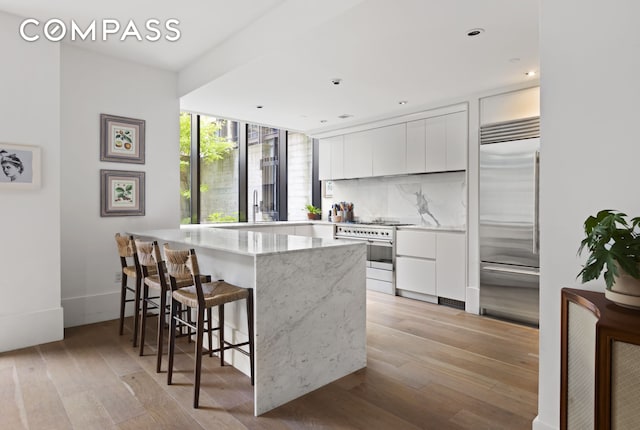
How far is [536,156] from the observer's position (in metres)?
3.57

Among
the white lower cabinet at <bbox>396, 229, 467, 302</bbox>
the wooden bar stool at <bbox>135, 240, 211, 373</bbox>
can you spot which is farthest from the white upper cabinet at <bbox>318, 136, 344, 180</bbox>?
the wooden bar stool at <bbox>135, 240, 211, 373</bbox>

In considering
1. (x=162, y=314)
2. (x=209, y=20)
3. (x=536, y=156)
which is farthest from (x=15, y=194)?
(x=536, y=156)

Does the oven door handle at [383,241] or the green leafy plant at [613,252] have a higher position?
the green leafy plant at [613,252]

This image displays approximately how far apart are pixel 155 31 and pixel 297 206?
3.81 meters

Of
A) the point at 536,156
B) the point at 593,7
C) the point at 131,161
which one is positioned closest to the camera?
the point at 593,7

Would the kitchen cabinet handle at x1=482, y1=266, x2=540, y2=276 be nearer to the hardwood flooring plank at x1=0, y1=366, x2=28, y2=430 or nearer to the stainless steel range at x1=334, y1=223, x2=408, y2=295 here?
the stainless steel range at x1=334, y1=223, x2=408, y2=295

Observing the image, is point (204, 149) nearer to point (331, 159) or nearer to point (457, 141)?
point (331, 159)

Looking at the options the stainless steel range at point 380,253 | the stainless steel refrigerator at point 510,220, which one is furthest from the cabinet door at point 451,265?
the stainless steel range at point 380,253

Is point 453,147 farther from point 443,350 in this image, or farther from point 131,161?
point 131,161

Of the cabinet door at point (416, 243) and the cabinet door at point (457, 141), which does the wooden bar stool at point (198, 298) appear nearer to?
the cabinet door at point (416, 243)

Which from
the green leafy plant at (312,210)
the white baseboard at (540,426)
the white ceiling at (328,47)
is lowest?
the white baseboard at (540,426)

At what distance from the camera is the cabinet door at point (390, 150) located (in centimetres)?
502

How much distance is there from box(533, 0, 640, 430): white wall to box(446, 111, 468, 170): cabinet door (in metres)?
2.61

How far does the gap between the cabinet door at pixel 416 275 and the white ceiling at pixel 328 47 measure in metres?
1.94
